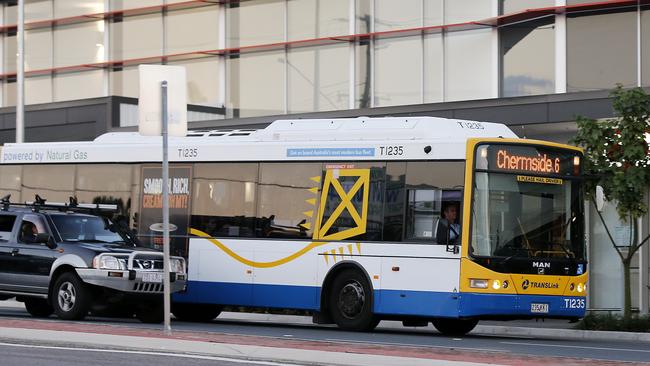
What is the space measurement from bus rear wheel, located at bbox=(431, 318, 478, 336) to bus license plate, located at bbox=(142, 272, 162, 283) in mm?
4447

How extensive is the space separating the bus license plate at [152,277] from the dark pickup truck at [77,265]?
0.05 feet

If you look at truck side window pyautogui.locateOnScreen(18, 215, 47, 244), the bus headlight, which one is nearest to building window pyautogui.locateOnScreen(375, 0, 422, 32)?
truck side window pyautogui.locateOnScreen(18, 215, 47, 244)

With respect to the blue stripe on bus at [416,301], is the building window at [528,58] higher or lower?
higher

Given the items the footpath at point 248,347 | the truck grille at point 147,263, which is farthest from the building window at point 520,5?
the footpath at point 248,347

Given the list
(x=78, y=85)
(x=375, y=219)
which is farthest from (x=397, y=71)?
(x=375, y=219)

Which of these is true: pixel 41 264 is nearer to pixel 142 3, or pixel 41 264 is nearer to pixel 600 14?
pixel 600 14

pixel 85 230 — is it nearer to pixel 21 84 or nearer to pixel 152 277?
pixel 152 277

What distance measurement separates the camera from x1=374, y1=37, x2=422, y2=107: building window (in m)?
32.3

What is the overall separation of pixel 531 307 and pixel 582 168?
2431 mm

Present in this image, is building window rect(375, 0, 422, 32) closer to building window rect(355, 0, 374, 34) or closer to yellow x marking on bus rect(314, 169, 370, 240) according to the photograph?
building window rect(355, 0, 374, 34)

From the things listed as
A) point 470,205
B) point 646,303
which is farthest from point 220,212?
point 646,303

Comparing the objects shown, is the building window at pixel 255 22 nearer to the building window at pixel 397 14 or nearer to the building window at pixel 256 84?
the building window at pixel 256 84

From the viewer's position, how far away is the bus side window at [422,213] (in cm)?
2009

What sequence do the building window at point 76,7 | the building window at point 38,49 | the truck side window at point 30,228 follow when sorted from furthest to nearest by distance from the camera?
the building window at point 38,49, the building window at point 76,7, the truck side window at point 30,228
